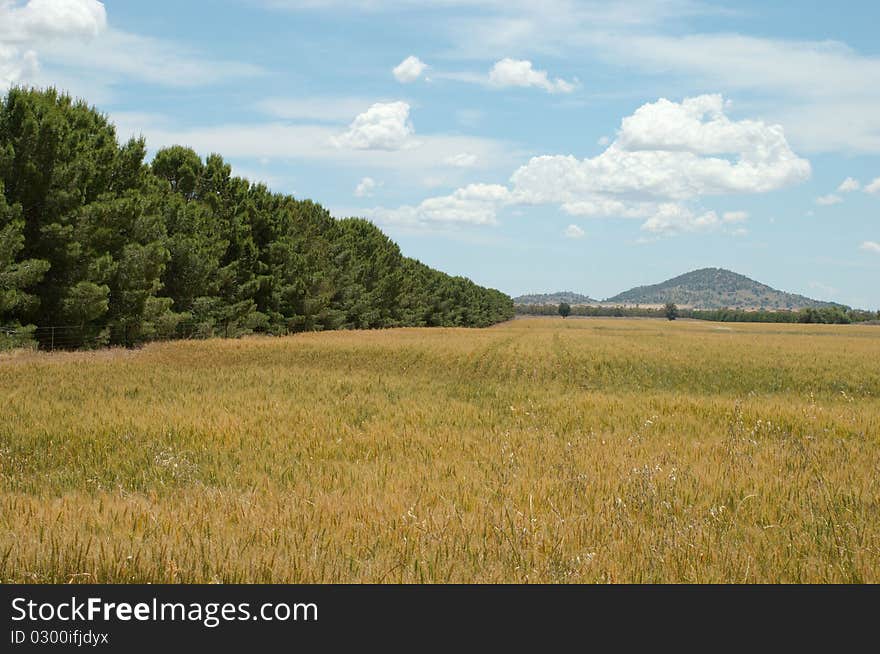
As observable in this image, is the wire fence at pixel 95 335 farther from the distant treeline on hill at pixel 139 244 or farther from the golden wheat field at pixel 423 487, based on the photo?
the golden wheat field at pixel 423 487


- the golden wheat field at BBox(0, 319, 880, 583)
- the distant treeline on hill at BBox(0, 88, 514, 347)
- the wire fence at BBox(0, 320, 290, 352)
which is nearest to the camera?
the golden wheat field at BBox(0, 319, 880, 583)

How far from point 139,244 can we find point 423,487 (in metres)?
35.4

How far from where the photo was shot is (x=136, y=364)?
2627cm

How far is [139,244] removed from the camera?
39250mm

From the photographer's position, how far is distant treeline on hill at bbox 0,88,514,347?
108 ft

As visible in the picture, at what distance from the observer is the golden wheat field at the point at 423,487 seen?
5.72m

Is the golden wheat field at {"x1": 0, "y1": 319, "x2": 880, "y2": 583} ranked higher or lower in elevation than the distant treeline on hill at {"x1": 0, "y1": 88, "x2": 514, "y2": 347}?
lower

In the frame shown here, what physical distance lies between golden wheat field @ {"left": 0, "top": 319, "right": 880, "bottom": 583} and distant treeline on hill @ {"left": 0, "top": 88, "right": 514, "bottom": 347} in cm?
1706

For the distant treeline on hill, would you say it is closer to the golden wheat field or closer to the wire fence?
the wire fence

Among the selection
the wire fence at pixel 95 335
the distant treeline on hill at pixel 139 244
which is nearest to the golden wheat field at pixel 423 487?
the wire fence at pixel 95 335

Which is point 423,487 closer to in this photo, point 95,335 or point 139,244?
point 95,335

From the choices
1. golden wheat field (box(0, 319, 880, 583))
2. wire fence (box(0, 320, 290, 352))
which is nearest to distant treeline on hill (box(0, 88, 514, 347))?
wire fence (box(0, 320, 290, 352))
